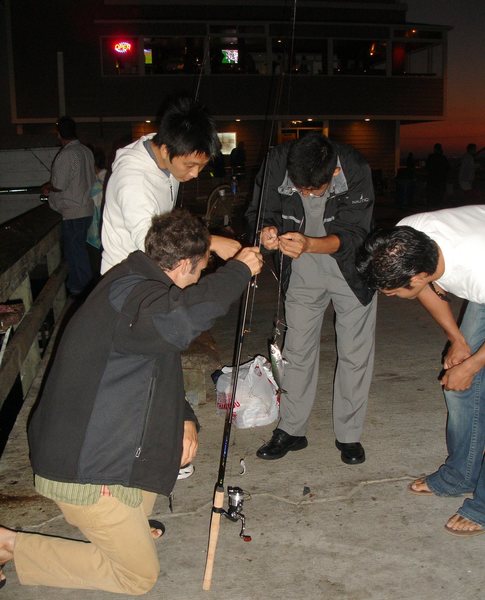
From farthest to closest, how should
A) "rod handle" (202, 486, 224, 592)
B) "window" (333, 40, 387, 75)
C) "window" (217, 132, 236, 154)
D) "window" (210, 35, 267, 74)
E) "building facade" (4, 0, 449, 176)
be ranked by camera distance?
"window" (333, 40, 387, 75) → "window" (217, 132, 236, 154) → "window" (210, 35, 267, 74) → "building facade" (4, 0, 449, 176) → "rod handle" (202, 486, 224, 592)

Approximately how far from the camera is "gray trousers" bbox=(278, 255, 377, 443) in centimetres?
370

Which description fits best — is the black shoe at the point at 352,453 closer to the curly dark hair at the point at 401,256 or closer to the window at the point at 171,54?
the curly dark hair at the point at 401,256

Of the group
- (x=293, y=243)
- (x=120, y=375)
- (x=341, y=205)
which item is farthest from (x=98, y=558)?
(x=341, y=205)

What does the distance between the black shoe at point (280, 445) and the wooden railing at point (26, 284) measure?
1.61 m

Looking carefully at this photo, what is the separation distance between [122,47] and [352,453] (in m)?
22.7

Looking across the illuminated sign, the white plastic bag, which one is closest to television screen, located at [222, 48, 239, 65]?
the illuminated sign

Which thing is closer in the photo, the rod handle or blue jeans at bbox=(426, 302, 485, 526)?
the rod handle

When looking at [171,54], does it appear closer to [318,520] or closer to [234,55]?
[234,55]

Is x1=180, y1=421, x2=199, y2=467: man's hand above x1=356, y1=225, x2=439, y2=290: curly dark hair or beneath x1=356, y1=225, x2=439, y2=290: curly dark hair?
beneath

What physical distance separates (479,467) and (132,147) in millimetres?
2493

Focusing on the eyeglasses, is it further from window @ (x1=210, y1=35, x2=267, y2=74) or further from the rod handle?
window @ (x1=210, y1=35, x2=267, y2=74)

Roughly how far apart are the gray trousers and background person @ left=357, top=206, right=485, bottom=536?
0.58 meters

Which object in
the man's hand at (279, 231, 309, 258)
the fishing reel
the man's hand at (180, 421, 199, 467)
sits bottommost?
the fishing reel

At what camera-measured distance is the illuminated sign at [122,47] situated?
23.3 m
